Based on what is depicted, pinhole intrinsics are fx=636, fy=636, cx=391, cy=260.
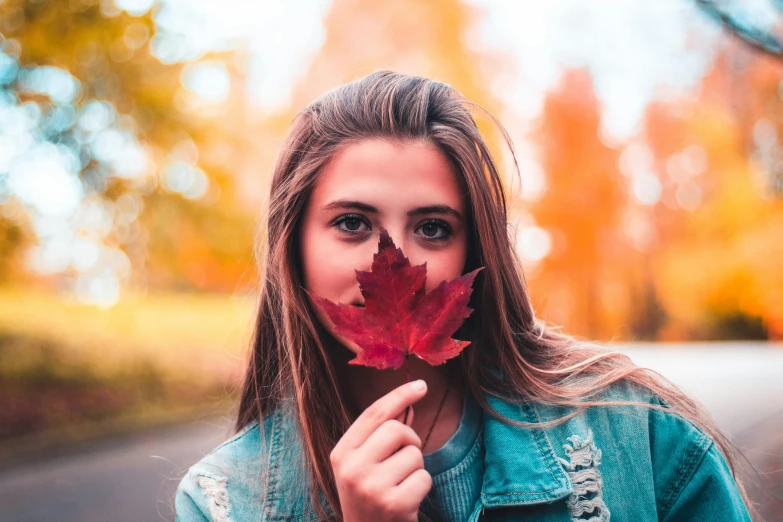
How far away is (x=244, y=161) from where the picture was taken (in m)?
10.2

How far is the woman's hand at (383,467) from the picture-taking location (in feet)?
3.98

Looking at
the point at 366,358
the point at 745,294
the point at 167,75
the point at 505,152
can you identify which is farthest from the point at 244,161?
the point at 745,294

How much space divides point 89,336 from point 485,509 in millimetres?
8398

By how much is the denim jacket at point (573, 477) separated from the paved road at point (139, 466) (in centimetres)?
212

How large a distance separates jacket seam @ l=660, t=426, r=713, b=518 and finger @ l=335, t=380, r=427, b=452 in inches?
32.1

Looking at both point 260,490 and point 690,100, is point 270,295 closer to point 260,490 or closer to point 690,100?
point 260,490

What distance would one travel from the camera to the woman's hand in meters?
1.21

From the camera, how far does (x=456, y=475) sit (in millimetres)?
1692

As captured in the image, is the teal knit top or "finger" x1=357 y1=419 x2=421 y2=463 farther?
the teal knit top

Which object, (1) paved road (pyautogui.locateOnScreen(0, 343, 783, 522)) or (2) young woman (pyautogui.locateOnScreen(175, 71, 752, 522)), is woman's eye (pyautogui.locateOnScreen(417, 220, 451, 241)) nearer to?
(2) young woman (pyautogui.locateOnScreen(175, 71, 752, 522))

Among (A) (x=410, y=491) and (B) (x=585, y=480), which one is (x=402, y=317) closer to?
(A) (x=410, y=491)

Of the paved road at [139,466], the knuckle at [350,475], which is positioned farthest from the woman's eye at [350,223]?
the paved road at [139,466]

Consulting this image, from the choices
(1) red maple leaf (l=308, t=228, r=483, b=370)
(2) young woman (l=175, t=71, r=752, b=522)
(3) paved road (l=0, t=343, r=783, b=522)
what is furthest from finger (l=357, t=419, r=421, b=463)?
(3) paved road (l=0, t=343, r=783, b=522)

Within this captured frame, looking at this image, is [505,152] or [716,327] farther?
[716,327]
